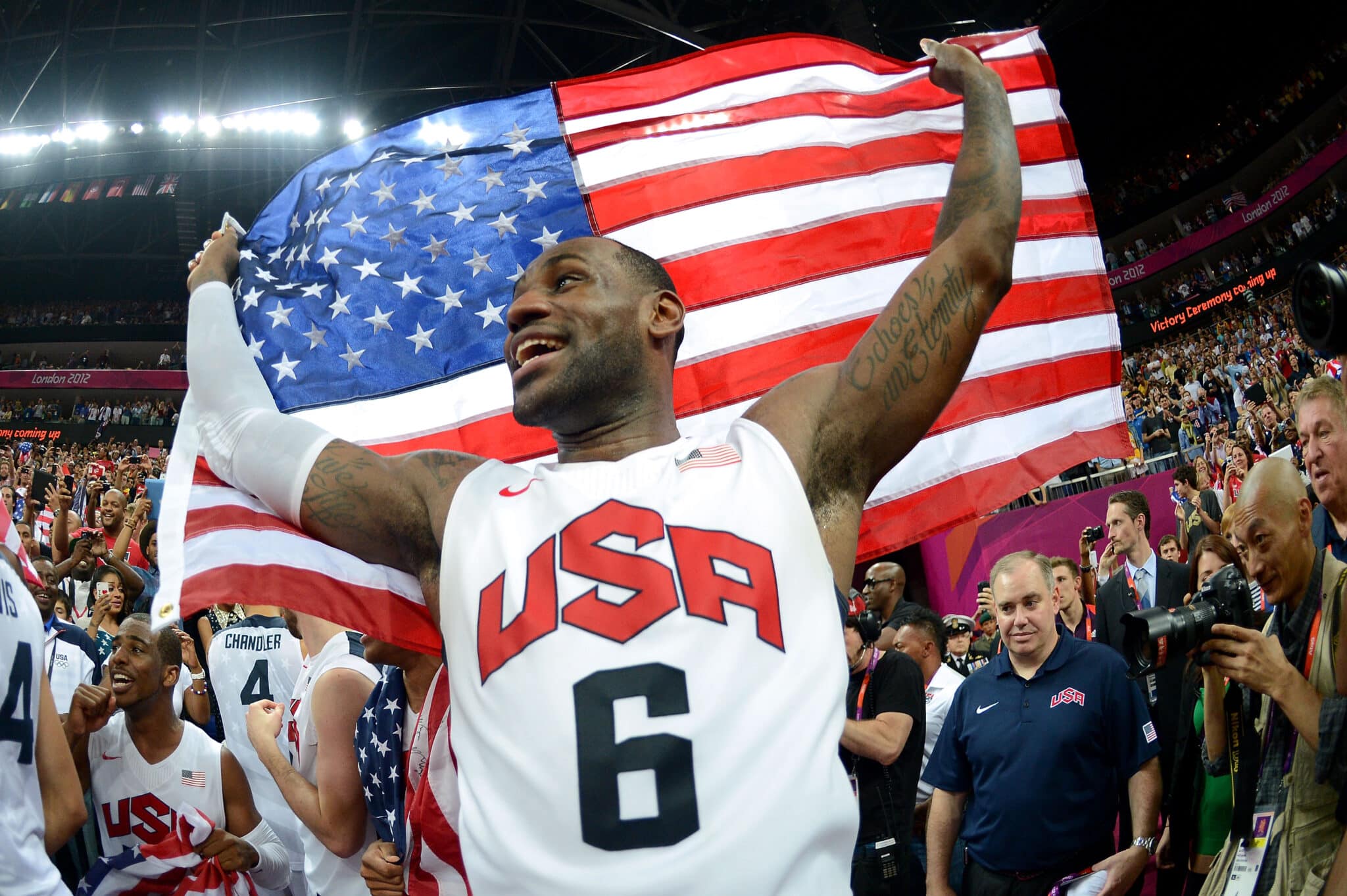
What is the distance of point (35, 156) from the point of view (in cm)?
2039

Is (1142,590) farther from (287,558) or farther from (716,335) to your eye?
(287,558)

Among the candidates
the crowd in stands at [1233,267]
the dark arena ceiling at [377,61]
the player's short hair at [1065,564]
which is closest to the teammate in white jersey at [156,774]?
the player's short hair at [1065,564]

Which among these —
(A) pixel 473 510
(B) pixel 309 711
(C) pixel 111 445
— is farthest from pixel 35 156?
(A) pixel 473 510

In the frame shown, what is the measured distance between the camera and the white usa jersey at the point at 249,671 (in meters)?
4.71

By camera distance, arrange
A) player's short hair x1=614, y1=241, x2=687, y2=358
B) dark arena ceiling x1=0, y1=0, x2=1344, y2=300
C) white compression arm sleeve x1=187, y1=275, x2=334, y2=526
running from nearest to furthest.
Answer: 1. white compression arm sleeve x1=187, y1=275, x2=334, y2=526
2. player's short hair x1=614, y1=241, x2=687, y2=358
3. dark arena ceiling x1=0, y1=0, x2=1344, y2=300

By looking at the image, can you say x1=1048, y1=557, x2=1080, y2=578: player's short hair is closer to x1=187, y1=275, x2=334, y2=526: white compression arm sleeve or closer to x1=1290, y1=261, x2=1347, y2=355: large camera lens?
x1=1290, y1=261, x2=1347, y2=355: large camera lens

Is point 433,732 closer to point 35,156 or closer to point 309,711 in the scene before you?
point 309,711

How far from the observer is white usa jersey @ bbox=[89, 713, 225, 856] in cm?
394

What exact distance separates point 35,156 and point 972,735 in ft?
73.0

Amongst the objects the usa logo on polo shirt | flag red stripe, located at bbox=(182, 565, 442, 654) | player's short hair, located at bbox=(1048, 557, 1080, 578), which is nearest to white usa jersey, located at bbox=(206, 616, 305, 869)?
flag red stripe, located at bbox=(182, 565, 442, 654)

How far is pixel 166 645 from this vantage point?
4258mm

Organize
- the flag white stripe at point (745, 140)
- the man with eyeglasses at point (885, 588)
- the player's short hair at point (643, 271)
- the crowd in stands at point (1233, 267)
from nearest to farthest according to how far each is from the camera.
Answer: the player's short hair at point (643, 271) → the flag white stripe at point (745, 140) → the man with eyeglasses at point (885, 588) → the crowd in stands at point (1233, 267)

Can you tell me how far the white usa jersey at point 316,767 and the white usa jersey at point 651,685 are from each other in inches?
62.3

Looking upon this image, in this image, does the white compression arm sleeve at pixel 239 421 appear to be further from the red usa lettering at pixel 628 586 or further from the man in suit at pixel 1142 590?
the man in suit at pixel 1142 590
